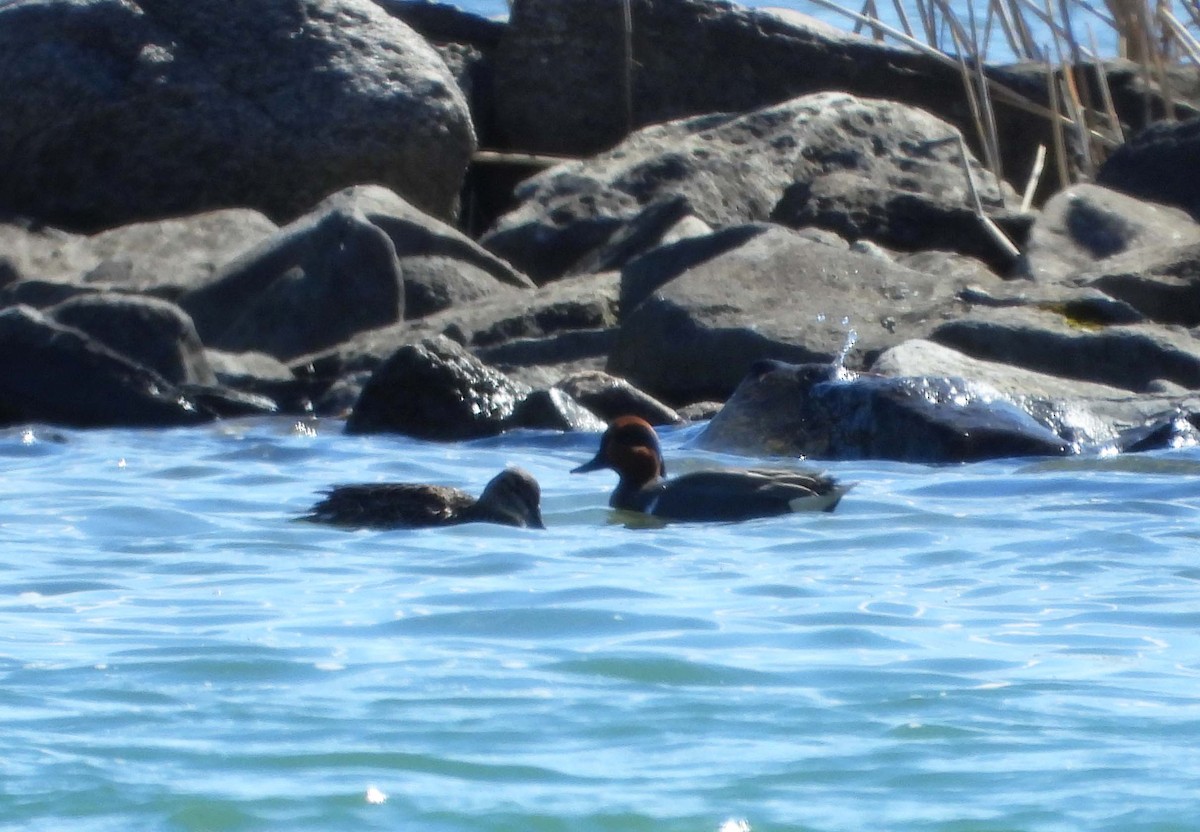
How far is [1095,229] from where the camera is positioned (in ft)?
42.7

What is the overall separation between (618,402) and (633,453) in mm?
2454

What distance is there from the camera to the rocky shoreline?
10.6 metres

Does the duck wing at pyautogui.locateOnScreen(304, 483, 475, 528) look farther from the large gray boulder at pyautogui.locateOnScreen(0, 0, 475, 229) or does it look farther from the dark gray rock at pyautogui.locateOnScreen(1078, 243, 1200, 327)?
the large gray boulder at pyautogui.locateOnScreen(0, 0, 475, 229)

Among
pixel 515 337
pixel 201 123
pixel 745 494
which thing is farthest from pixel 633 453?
pixel 201 123

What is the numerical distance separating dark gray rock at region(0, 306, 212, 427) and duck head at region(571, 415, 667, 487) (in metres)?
3.30

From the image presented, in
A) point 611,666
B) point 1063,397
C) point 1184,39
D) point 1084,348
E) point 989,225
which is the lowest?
point 611,666

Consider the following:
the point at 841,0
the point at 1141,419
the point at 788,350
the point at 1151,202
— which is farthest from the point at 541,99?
the point at 841,0

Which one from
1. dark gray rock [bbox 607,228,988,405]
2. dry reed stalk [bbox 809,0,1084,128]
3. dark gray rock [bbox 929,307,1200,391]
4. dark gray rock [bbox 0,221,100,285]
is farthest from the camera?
dry reed stalk [bbox 809,0,1084,128]

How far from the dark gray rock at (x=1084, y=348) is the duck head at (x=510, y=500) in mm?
3926

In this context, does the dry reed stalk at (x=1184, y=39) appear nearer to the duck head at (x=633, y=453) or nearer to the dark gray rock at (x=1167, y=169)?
the dark gray rock at (x=1167, y=169)

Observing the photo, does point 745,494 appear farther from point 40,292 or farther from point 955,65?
point 955,65

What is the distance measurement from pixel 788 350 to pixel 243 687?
631 centimetres

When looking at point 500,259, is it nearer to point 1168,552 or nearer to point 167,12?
point 167,12

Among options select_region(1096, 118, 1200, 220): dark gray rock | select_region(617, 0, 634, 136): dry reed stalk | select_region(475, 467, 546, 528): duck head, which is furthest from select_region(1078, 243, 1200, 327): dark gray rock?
select_region(475, 467, 546, 528): duck head
